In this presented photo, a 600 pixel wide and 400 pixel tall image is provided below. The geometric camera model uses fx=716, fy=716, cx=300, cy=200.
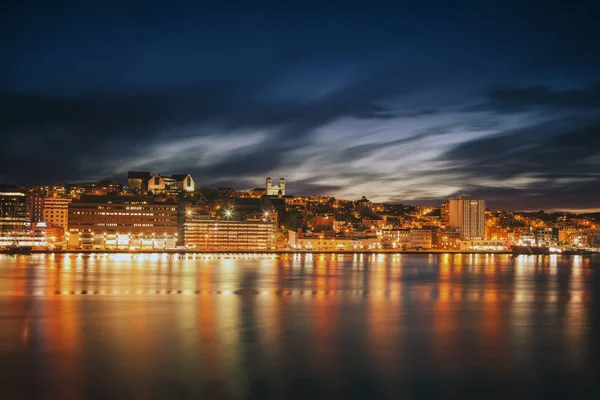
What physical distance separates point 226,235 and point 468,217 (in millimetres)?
47729

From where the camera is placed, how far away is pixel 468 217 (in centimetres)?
11919

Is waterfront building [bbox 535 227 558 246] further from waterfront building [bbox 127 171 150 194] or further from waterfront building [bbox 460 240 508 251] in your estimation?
waterfront building [bbox 127 171 150 194]

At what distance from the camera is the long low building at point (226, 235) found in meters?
88.5

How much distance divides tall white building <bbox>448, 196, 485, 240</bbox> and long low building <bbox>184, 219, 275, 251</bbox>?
136 ft

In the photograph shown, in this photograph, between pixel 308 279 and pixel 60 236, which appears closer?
pixel 308 279

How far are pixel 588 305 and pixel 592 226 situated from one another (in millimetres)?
115516

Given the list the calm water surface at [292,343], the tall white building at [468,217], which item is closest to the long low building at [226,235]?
the tall white building at [468,217]

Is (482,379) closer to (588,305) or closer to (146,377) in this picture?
(146,377)

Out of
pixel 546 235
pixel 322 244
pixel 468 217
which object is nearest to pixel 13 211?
pixel 322 244

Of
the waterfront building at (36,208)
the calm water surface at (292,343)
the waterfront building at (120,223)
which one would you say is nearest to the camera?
the calm water surface at (292,343)

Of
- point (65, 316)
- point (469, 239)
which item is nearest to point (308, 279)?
point (65, 316)

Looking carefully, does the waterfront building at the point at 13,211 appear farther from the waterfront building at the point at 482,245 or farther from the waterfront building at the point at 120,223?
the waterfront building at the point at 482,245

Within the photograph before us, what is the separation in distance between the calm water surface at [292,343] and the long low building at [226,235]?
56431 millimetres

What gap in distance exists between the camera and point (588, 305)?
27234 mm
